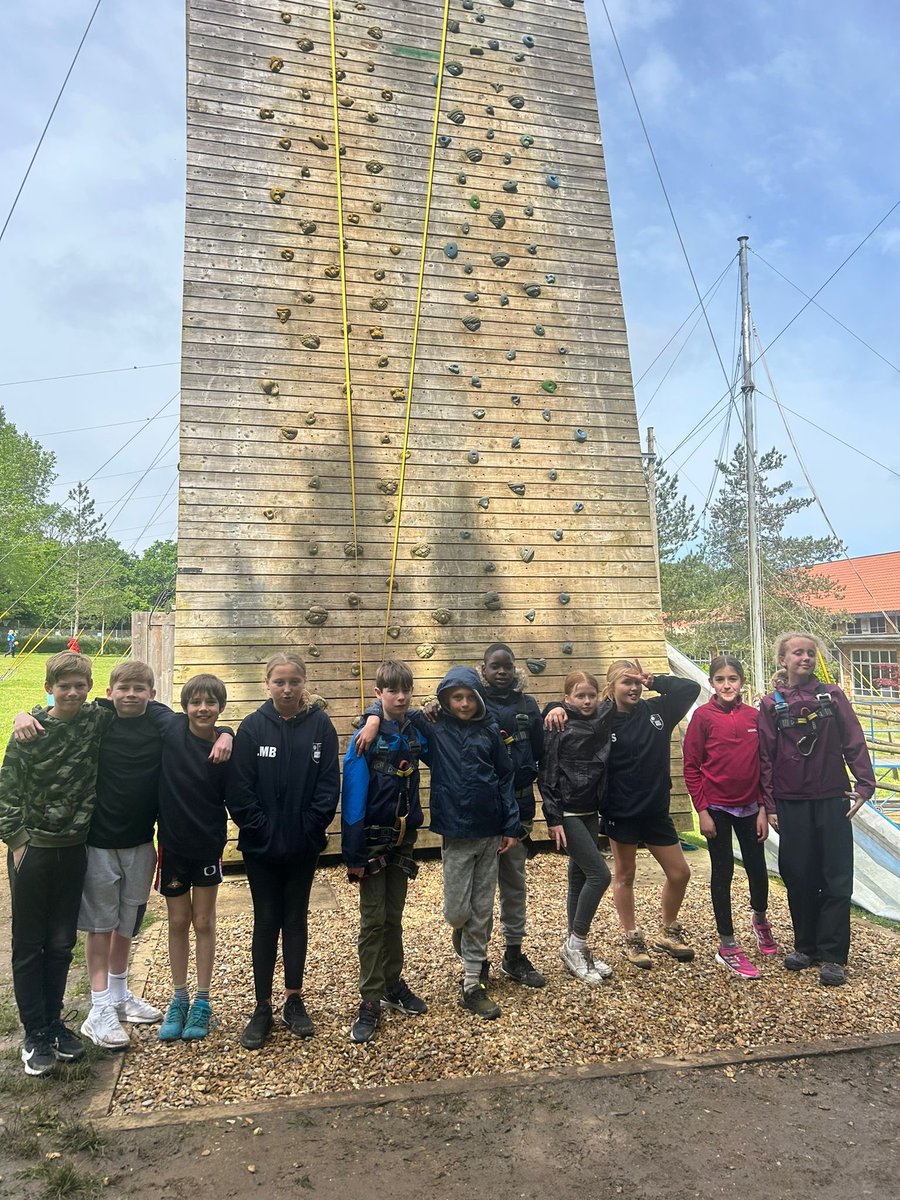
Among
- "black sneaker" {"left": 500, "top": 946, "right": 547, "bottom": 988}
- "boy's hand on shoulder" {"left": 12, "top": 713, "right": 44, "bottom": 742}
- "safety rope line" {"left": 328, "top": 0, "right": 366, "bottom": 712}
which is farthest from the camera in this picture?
"safety rope line" {"left": 328, "top": 0, "right": 366, "bottom": 712}

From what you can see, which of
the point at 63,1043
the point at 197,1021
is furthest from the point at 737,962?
the point at 63,1043

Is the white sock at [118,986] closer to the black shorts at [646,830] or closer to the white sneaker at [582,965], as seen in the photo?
the white sneaker at [582,965]

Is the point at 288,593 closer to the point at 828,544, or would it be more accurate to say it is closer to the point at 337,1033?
the point at 337,1033

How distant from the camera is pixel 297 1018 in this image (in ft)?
10.8

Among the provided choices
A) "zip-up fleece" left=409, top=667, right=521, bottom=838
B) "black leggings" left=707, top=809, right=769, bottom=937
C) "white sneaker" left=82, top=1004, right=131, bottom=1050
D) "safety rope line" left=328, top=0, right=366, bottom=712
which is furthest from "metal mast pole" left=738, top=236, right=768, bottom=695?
"white sneaker" left=82, top=1004, right=131, bottom=1050

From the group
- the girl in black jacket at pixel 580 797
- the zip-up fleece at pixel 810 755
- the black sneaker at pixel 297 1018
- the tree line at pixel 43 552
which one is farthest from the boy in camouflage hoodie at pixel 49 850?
the tree line at pixel 43 552

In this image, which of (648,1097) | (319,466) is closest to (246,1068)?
(648,1097)

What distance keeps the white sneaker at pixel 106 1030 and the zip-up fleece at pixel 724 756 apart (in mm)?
2921

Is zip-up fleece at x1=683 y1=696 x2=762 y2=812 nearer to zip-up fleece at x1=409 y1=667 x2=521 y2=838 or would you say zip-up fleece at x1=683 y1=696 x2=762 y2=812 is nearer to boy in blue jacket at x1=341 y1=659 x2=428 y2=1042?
zip-up fleece at x1=409 y1=667 x2=521 y2=838

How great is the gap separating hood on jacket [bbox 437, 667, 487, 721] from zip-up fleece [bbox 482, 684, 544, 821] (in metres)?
0.16

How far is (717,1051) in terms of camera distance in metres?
3.19

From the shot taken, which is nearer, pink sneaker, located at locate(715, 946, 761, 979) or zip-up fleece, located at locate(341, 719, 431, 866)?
zip-up fleece, located at locate(341, 719, 431, 866)

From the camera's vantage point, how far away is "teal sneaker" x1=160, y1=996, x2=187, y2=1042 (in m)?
3.23

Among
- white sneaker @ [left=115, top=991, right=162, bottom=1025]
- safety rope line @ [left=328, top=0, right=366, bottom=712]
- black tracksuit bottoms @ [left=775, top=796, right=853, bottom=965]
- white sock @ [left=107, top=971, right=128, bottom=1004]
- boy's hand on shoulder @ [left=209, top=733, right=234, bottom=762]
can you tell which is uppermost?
safety rope line @ [left=328, top=0, right=366, bottom=712]
